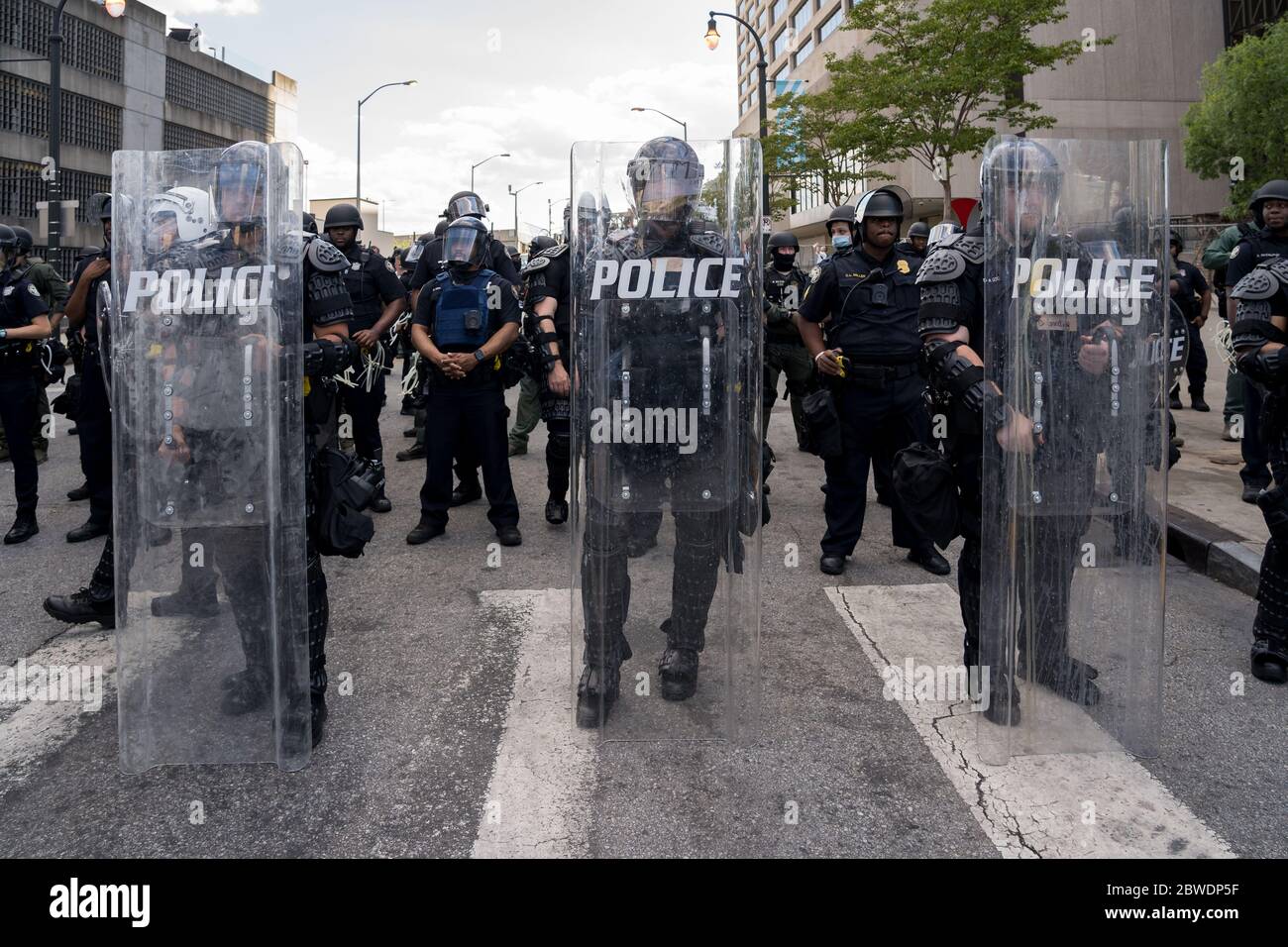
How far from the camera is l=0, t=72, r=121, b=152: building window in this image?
3328cm

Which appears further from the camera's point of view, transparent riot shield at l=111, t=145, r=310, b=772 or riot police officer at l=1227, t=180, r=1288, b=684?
riot police officer at l=1227, t=180, r=1288, b=684

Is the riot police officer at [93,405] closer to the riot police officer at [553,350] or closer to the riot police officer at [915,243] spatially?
the riot police officer at [553,350]

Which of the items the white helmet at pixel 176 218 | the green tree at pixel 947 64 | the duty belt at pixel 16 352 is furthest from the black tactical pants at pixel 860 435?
the green tree at pixel 947 64

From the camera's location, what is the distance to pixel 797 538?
6.35 metres

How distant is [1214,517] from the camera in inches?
248

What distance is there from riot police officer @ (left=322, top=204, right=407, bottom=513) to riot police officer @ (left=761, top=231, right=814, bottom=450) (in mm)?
3177

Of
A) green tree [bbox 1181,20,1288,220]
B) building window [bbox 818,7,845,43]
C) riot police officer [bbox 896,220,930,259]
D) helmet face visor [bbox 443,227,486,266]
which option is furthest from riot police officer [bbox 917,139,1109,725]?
building window [bbox 818,7,845,43]

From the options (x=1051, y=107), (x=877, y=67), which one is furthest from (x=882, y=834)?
(x=1051, y=107)

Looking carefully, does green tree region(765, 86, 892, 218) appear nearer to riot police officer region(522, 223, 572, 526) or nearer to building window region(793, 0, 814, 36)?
riot police officer region(522, 223, 572, 526)

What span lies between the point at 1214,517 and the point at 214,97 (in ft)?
160

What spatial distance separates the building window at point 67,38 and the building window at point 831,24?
3227 centimetres

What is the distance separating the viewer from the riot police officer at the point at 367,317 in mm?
7117

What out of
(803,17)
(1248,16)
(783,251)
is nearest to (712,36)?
(783,251)
